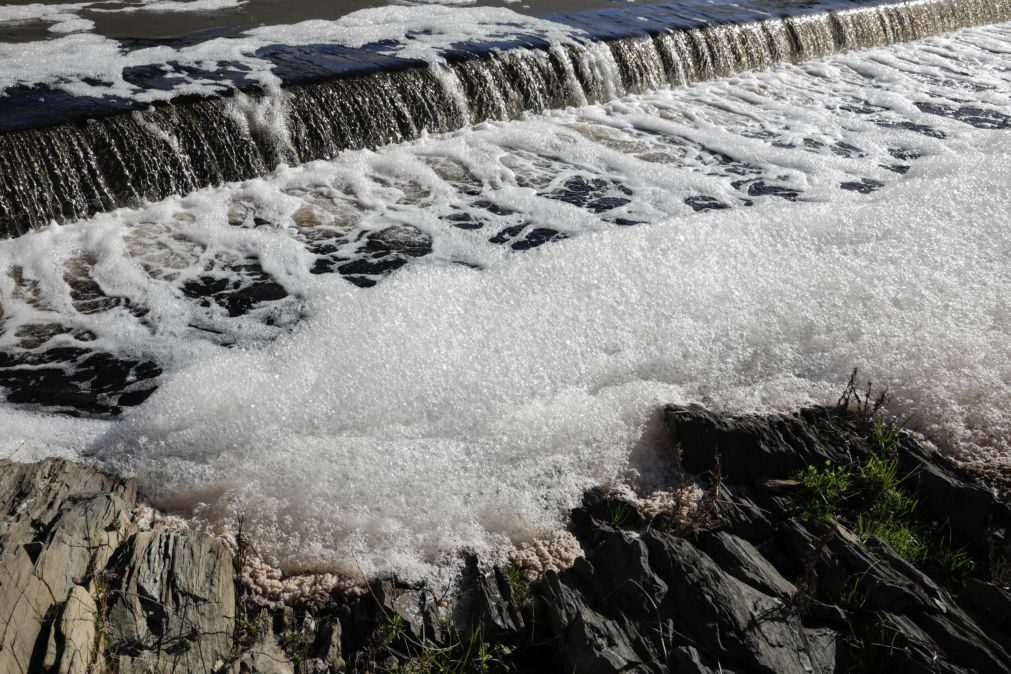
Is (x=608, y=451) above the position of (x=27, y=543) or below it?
below

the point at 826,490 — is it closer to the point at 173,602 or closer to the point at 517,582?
the point at 517,582

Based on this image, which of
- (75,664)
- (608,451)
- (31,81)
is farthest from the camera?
(31,81)

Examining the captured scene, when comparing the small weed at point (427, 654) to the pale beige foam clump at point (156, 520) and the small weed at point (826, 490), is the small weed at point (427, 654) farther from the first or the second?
the small weed at point (826, 490)

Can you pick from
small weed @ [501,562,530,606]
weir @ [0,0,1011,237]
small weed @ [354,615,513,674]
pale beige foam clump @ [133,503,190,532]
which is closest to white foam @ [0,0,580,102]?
weir @ [0,0,1011,237]

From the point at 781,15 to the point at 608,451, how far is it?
461 inches

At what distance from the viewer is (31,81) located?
25.5 ft

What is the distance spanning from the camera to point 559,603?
2875 millimetres

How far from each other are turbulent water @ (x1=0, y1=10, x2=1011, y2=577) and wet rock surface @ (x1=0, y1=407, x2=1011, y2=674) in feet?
1.11

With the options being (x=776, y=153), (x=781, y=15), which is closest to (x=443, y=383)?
(x=776, y=153)

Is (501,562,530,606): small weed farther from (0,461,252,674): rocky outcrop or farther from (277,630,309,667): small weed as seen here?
(0,461,252,674): rocky outcrop

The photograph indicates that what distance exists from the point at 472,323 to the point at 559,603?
2.48 m

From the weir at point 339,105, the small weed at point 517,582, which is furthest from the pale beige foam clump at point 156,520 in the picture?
the weir at point 339,105

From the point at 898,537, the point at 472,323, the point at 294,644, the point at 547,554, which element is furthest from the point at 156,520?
the point at 898,537

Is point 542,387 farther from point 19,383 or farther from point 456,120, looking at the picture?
point 456,120
